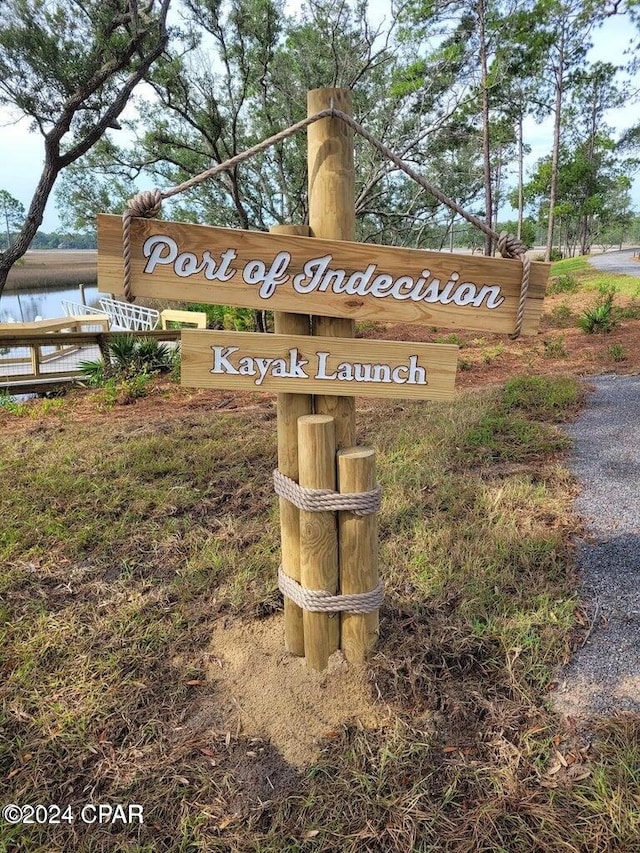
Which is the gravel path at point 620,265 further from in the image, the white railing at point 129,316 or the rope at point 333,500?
the rope at point 333,500

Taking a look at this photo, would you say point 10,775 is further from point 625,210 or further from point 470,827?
point 625,210

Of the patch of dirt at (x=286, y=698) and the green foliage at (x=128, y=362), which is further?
the green foliage at (x=128, y=362)

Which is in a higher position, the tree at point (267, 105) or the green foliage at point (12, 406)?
the tree at point (267, 105)

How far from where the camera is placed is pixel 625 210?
48.2m

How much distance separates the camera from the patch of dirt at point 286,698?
5.80ft

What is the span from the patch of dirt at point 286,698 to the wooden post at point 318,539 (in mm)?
81

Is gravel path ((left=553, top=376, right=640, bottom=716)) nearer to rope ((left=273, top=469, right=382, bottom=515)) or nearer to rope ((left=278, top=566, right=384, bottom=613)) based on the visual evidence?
rope ((left=278, top=566, right=384, bottom=613))

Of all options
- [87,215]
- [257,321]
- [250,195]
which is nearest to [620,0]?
[250,195]

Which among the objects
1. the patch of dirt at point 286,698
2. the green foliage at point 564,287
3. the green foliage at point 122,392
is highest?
the green foliage at point 564,287

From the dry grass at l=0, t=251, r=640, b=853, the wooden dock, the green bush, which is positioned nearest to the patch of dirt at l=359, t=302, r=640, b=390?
the green bush

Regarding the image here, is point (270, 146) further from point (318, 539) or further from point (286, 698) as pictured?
point (286, 698)

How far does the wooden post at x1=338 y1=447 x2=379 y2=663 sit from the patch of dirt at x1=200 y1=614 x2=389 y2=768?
0.33 feet

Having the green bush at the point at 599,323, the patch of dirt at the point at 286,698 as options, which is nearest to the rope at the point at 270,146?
the patch of dirt at the point at 286,698

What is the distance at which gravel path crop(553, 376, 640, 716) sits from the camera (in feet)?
6.03
